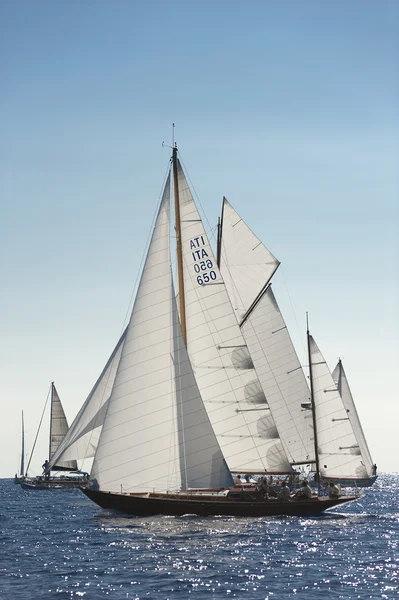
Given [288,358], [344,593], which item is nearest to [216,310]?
[288,358]

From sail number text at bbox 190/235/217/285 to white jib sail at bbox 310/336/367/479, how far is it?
1691cm

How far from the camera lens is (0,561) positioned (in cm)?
3209

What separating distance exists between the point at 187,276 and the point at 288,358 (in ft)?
46.4

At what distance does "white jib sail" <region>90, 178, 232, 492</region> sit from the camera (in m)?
40.0

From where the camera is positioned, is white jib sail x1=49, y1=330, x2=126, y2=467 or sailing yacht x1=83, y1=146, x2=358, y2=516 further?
white jib sail x1=49, y1=330, x2=126, y2=467

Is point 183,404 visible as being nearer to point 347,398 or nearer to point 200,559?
point 200,559

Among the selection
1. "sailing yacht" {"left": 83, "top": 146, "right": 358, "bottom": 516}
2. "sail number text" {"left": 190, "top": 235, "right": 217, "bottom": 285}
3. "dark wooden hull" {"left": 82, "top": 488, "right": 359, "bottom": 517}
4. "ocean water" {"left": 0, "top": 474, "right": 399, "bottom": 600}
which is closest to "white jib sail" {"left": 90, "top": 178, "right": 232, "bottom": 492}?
"sailing yacht" {"left": 83, "top": 146, "right": 358, "bottom": 516}

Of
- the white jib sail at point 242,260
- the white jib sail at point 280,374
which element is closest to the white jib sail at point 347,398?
the white jib sail at point 280,374

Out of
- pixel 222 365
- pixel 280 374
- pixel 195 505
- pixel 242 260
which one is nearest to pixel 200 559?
pixel 195 505

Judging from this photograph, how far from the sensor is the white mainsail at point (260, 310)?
178 ft

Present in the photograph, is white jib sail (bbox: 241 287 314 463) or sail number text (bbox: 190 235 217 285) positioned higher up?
sail number text (bbox: 190 235 217 285)

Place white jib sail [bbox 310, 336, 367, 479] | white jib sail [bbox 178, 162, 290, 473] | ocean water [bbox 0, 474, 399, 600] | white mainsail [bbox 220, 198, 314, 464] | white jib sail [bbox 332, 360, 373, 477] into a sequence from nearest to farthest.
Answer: ocean water [bbox 0, 474, 399, 600]
white jib sail [bbox 178, 162, 290, 473]
white mainsail [bbox 220, 198, 314, 464]
white jib sail [bbox 310, 336, 367, 479]
white jib sail [bbox 332, 360, 373, 477]

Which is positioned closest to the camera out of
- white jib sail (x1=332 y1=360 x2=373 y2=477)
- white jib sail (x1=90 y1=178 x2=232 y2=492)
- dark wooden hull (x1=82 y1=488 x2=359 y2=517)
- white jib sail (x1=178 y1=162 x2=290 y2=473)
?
white jib sail (x1=90 y1=178 x2=232 y2=492)

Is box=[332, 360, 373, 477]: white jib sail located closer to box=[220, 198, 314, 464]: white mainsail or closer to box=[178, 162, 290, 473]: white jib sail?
box=[220, 198, 314, 464]: white mainsail
